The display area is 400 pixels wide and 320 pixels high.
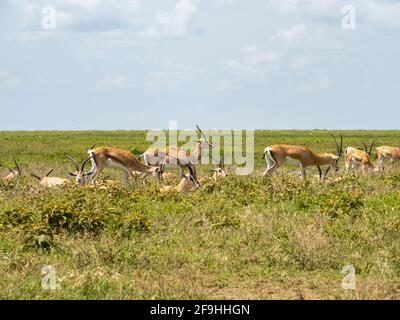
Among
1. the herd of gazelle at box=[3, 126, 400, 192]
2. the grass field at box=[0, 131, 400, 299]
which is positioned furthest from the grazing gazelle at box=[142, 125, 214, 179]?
the grass field at box=[0, 131, 400, 299]

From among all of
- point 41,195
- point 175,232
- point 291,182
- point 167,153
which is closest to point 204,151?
point 167,153

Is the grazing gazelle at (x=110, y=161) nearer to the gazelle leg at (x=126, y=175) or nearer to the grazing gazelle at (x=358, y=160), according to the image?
the gazelle leg at (x=126, y=175)

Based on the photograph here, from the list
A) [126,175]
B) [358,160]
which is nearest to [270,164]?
[126,175]

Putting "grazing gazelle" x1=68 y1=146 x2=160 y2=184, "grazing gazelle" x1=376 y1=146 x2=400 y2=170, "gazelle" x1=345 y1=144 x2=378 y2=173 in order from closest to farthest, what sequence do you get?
"grazing gazelle" x1=68 y1=146 x2=160 y2=184, "gazelle" x1=345 y1=144 x2=378 y2=173, "grazing gazelle" x1=376 y1=146 x2=400 y2=170

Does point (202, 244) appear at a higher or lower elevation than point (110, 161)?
lower

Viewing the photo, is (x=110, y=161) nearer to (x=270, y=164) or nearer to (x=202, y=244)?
(x=270, y=164)

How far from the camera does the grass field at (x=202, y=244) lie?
6.54 m

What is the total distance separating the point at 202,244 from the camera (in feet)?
27.1

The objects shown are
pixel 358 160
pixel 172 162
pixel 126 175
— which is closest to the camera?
pixel 126 175

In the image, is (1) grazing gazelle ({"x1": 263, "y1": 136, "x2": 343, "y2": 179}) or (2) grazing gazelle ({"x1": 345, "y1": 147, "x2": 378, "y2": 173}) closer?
(1) grazing gazelle ({"x1": 263, "y1": 136, "x2": 343, "y2": 179})

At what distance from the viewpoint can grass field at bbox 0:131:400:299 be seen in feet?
21.5

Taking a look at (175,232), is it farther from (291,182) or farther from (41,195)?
(291,182)

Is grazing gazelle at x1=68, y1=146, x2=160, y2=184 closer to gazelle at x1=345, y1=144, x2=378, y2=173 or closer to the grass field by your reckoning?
the grass field
